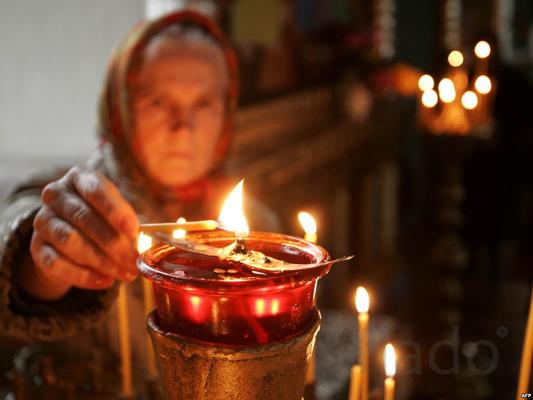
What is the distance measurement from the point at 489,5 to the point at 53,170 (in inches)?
382

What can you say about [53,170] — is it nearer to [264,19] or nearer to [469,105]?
[469,105]

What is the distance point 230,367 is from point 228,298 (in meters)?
0.08

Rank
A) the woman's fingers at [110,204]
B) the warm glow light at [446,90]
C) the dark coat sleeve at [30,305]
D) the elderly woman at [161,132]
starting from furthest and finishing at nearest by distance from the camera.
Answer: the warm glow light at [446,90], the elderly woman at [161,132], the dark coat sleeve at [30,305], the woman's fingers at [110,204]

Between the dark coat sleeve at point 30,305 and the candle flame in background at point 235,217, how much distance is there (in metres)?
0.38

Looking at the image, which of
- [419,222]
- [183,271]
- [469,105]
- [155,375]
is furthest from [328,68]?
[183,271]

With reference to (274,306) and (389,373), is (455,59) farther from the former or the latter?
(274,306)

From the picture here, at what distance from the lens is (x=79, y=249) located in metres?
0.90

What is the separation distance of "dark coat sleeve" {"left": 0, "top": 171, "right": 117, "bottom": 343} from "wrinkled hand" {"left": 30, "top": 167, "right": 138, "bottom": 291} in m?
0.13

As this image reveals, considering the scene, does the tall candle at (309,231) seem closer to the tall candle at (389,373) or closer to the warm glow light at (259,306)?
the tall candle at (389,373)

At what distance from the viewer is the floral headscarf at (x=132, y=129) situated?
1.89 m

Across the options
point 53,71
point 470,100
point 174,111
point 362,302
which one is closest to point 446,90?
point 470,100

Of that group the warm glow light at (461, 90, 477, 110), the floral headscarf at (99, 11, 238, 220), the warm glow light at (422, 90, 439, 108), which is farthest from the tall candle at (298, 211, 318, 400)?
the warm glow light at (422, 90, 439, 108)

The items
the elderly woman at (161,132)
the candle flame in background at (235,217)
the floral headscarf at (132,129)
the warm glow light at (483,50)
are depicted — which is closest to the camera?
the candle flame in background at (235,217)

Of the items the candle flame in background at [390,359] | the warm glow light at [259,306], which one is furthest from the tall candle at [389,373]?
the warm glow light at [259,306]
